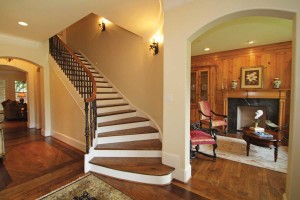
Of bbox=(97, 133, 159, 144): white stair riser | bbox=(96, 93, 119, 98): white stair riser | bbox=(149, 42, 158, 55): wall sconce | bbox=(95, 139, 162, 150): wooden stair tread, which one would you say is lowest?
bbox=(95, 139, 162, 150): wooden stair tread

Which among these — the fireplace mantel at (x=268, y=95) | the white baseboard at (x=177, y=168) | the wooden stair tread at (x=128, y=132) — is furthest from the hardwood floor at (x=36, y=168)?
the fireplace mantel at (x=268, y=95)

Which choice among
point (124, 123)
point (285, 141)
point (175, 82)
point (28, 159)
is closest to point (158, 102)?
point (124, 123)

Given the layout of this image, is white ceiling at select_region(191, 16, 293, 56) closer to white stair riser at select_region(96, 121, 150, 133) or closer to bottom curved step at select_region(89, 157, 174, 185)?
white stair riser at select_region(96, 121, 150, 133)

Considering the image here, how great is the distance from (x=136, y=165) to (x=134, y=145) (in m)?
0.49

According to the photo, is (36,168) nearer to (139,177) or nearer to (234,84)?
(139,177)

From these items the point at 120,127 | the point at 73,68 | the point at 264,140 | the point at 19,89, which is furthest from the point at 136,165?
the point at 19,89

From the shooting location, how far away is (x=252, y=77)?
15.3ft

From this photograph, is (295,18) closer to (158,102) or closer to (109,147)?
(158,102)

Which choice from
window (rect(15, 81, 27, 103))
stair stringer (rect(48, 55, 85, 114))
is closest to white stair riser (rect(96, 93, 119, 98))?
stair stringer (rect(48, 55, 85, 114))

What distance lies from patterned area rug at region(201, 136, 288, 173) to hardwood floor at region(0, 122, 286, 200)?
0.70 ft

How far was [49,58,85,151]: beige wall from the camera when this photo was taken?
11.2 ft

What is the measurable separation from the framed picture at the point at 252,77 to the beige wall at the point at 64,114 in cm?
Result: 479

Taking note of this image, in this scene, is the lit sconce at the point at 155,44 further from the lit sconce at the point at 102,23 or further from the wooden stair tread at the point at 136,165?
the lit sconce at the point at 102,23

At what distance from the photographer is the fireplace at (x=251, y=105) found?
13.8 ft
